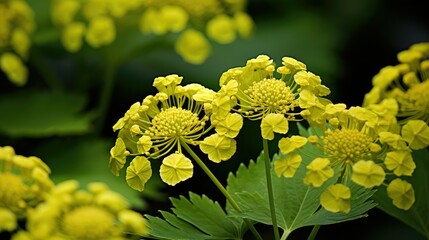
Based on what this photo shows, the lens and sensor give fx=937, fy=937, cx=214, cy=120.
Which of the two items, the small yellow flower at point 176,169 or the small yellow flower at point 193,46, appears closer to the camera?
the small yellow flower at point 176,169

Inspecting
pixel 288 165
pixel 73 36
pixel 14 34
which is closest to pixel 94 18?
pixel 73 36

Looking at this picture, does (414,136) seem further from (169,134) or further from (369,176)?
(169,134)

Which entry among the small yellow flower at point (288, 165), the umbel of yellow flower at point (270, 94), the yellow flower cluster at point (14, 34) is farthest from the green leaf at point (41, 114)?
the small yellow flower at point (288, 165)

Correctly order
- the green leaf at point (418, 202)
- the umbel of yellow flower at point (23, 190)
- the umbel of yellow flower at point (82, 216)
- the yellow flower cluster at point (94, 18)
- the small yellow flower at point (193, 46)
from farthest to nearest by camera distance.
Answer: the small yellow flower at point (193, 46) < the yellow flower cluster at point (94, 18) < the green leaf at point (418, 202) < the umbel of yellow flower at point (23, 190) < the umbel of yellow flower at point (82, 216)

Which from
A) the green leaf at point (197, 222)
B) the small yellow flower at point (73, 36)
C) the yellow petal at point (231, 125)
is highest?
the small yellow flower at point (73, 36)

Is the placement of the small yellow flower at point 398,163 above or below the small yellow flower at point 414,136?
below

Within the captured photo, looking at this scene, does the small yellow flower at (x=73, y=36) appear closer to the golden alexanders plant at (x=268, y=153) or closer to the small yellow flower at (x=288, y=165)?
the golden alexanders plant at (x=268, y=153)
